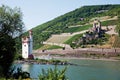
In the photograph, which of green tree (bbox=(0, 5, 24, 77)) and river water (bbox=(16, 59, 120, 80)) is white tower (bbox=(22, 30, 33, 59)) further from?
green tree (bbox=(0, 5, 24, 77))

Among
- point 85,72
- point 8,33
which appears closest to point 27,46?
point 85,72

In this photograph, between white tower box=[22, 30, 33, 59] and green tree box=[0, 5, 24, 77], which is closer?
green tree box=[0, 5, 24, 77]

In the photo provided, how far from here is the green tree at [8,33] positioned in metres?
28.5

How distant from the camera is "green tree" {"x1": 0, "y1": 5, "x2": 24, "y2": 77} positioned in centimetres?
2847

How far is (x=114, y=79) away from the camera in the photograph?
45.0 m

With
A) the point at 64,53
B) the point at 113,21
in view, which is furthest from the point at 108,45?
the point at 113,21

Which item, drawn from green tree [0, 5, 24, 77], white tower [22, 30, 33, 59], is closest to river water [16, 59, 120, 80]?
green tree [0, 5, 24, 77]

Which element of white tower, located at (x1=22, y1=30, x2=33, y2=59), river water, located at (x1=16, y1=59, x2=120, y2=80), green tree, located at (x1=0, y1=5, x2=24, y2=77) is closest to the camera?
green tree, located at (x1=0, y1=5, x2=24, y2=77)

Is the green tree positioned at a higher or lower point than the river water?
higher

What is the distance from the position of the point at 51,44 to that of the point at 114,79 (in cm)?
11541

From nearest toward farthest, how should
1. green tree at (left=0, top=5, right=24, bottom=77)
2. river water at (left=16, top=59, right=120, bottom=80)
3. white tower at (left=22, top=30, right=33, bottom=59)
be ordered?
green tree at (left=0, top=5, right=24, bottom=77), river water at (left=16, top=59, right=120, bottom=80), white tower at (left=22, top=30, right=33, bottom=59)

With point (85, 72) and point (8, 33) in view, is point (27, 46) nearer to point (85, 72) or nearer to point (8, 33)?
point (85, 72)

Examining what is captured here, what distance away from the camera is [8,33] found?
100 feet

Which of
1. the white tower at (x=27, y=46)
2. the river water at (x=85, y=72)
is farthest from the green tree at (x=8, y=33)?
the white tower at (x=27, y=46)
